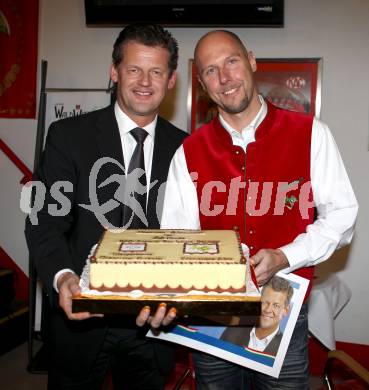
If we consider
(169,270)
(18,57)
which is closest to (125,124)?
(169,270)

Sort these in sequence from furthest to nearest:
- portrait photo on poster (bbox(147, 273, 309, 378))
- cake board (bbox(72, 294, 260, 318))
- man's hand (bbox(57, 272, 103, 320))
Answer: portrait photo on poster (bbox(147, 273, 309, 378)) → man's hand (bbox(57, 272, 103, 320)) → cake board (bbox(72, 294, 260, 318))

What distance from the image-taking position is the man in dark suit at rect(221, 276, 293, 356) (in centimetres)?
157

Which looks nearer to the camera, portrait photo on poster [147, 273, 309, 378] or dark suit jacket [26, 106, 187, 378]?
portrait photo on poster [147, 273, 309, 378]

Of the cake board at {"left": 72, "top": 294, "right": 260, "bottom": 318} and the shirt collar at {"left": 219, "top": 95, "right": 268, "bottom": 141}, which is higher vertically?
the shirt collar at {"left": 219, "top": 95, "right": 268, "bottom": 141}

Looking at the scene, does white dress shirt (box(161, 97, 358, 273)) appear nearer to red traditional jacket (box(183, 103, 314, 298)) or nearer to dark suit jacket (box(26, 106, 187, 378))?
red traditional jacket (box(183, 103, 314, 298))

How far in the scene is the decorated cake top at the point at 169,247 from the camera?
132 cm

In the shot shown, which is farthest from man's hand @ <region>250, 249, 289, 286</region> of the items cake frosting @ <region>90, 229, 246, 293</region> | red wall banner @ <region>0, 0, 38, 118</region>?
red wall banner @ <region>0, 0, 38, 118</region>

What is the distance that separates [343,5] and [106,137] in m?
2.08

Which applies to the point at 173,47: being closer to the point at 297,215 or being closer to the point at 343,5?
the point at 297,215

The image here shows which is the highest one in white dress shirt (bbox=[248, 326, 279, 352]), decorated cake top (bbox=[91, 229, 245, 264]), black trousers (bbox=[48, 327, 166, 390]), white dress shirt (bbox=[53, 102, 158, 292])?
white dress shirt (bbox=[53, 102, 158, 292])

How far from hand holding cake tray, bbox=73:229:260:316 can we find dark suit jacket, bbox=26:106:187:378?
Result: 1.61 ft

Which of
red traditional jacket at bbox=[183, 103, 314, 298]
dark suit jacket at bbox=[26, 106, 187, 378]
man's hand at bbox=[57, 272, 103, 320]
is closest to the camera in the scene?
man's hand at bbox=[57, 272, 103, 320]

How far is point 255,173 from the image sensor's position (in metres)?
1.71

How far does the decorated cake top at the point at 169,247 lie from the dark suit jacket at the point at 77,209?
1.07 ft
